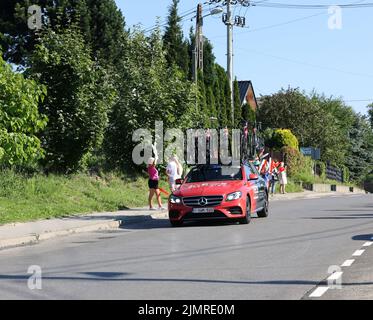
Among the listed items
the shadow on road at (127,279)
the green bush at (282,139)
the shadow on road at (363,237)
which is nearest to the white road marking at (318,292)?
the shadow on road at (127,279)

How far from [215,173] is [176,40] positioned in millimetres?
22402

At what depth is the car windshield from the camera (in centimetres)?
1705

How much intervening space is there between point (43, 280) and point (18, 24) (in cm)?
2691

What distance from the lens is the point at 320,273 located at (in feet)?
30.3

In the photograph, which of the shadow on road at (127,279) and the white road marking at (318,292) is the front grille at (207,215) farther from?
the white road marking at (318,292)

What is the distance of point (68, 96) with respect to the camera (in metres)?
20.5

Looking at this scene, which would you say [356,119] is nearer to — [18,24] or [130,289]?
[18,24]

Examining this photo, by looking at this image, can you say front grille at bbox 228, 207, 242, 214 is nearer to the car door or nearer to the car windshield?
the car door

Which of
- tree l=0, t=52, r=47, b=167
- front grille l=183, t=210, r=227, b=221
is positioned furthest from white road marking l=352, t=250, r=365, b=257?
tree l=0, t=52, r=47, b=167

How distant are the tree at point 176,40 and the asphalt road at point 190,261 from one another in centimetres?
2265

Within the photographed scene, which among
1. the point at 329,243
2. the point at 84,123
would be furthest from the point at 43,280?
the point at 84,123

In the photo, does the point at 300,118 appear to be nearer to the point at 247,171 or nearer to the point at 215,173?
the point at 247,171

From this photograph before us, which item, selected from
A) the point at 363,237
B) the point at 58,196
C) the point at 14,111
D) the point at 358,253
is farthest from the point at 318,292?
the point at 58,196

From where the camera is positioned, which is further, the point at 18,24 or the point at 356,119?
the point at 356,119
